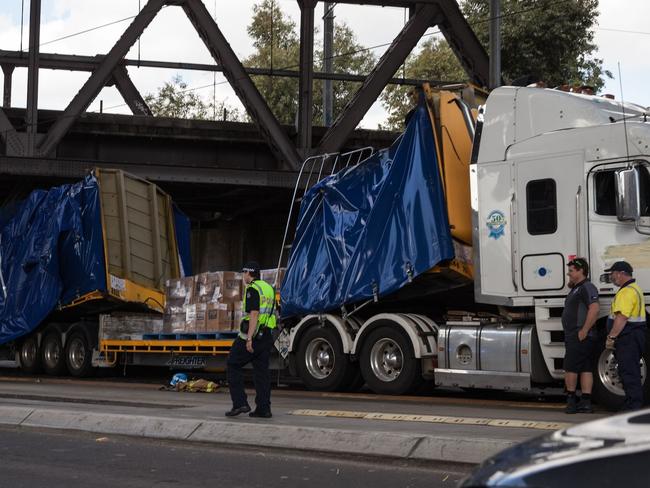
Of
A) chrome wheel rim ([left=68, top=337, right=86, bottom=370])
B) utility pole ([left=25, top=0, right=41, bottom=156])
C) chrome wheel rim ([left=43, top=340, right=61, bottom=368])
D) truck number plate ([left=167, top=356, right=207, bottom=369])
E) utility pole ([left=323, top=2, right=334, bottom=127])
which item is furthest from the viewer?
utility pole ([left=323, top=2, right=334, bottom=127])

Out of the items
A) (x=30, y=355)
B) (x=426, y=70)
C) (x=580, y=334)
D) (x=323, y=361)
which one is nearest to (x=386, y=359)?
(x=323, y=361)

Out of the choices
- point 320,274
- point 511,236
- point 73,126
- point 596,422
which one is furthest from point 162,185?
point 596,422

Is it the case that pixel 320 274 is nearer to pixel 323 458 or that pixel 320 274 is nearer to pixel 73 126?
pixel 323 458

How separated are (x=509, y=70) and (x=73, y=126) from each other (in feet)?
53.1

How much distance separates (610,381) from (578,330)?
74 cm

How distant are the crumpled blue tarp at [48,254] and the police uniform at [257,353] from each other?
8.07 metres

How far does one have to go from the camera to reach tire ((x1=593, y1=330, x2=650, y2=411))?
12102 millimetres

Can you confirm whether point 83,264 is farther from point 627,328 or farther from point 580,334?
point 627,328

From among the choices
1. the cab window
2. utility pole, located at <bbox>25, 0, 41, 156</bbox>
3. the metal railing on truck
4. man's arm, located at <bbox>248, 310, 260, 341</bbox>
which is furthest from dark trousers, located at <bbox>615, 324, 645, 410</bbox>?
utility pole, located at <bbox>25, 0, 41, 156</bbox>

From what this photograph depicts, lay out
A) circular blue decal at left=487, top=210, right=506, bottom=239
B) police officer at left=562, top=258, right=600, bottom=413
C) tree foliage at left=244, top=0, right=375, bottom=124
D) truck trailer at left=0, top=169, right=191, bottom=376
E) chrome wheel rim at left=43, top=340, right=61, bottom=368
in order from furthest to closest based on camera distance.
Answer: tree foliage at left=244, top=0, right=375, bottom=124
chrome wheel rim at left=43, top=340, right=61, bottom=368
truck trailer at left=0, top=169, right=191, bottom=376
circular blue decal at left=487, top=210, right=506, bottom=239
police officer at left=562, top=258, right=600, bottom=413

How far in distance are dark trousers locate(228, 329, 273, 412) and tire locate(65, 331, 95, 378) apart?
9.30 m

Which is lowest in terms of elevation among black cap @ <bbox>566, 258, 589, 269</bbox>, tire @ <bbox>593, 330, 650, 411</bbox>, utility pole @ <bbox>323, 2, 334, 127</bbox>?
tire @ <bbox>593, 330, 650, 411</bbox>

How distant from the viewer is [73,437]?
11266mm

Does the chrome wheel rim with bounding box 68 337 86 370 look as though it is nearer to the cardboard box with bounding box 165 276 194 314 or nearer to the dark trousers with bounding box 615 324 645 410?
the cardboard box with bounding box 165 276 194 314
